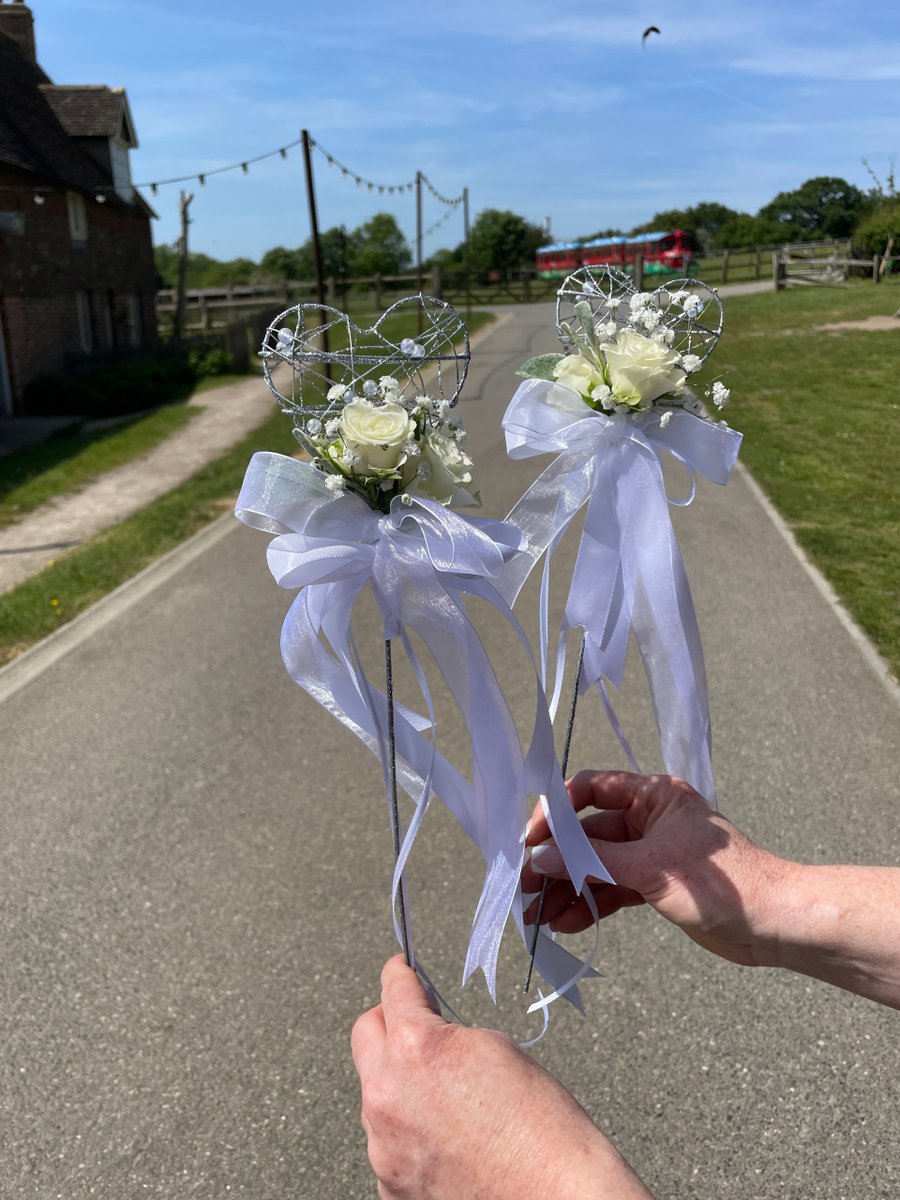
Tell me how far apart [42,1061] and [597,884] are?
217cm

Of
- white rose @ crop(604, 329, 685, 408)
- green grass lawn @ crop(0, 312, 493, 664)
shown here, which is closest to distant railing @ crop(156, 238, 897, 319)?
green grass lawn @ crop(0, 312, 493, 664)

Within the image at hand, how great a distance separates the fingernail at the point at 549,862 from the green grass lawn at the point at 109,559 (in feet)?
18.5

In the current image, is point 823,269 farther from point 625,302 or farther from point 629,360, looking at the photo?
point 629,360

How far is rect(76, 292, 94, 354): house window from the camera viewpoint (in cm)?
2362

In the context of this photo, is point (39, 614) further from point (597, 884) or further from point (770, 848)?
point (597, 884)

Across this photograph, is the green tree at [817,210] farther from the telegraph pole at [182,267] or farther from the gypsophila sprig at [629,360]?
the gypsophila sprig at [629,360]

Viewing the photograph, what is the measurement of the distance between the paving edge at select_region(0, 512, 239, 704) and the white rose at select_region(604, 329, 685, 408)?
5.49 meters

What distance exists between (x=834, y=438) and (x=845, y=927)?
11.6 m

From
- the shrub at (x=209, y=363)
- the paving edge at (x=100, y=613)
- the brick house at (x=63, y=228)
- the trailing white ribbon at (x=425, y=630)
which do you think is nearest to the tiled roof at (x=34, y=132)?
the brick house at (x=63, y=228)

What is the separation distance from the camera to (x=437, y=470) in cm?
171

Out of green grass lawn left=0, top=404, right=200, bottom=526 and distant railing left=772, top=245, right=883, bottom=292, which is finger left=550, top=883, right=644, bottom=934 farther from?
distant railing left=772, top=245, right=883, bottom=292

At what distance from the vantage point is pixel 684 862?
1901 millimetres

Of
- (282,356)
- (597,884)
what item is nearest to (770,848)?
(597,884)

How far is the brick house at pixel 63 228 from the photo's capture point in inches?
789
